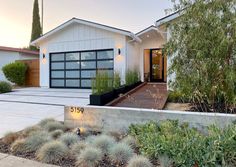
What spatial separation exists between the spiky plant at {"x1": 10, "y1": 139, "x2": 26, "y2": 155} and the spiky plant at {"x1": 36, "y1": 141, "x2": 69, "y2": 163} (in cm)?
44

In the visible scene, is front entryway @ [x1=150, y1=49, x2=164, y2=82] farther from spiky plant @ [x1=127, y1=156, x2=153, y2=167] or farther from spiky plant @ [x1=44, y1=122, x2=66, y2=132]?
spiky plant @ [x1=127, y1=156, x2=153, y2=167]

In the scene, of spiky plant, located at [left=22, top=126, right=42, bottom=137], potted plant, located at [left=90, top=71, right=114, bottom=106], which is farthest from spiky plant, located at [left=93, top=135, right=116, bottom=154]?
potted plant, located at [left=90, top=71, right=114, bottom=106]

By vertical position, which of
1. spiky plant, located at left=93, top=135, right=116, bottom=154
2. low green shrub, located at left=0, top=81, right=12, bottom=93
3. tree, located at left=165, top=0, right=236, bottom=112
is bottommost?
spiky plant, located at left=93, top=135, right=116, bottom=154

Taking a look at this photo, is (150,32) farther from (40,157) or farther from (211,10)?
(40,157)

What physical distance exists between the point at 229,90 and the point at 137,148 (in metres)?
2.89

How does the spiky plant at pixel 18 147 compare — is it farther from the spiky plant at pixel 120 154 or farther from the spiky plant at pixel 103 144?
the spiky plant at pixel 120 154

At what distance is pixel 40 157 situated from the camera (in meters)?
3.39

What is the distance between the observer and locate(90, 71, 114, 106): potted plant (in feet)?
20.5

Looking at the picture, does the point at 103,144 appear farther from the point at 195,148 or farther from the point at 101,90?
the point at 101,90

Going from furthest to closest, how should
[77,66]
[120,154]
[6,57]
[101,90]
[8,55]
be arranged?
[8,55] < [6,57] < [77,66] < [101,90] < [120,154]

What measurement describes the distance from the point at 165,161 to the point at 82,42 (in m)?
11.4

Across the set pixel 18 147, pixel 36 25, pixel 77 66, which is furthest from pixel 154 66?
pixel 36 25

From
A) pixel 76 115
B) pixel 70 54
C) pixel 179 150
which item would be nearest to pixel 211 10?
pixel 179 150

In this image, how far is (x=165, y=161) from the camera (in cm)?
301
